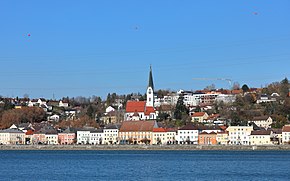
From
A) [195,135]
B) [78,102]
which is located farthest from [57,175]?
[78,102]

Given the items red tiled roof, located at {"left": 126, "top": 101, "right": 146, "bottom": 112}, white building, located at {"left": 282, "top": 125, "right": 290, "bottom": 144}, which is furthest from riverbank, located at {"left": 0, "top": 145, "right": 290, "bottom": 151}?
red tiled roof, located at {"left": 126, "top": 101, "right": 146, "bottom": 112}

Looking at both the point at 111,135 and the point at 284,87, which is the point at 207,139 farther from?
the point at 284,87

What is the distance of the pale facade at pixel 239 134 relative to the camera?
310 feet

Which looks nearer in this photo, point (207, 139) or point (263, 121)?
point (207, 139)

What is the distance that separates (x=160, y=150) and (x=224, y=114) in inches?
995

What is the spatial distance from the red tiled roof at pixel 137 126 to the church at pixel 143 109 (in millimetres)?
15652

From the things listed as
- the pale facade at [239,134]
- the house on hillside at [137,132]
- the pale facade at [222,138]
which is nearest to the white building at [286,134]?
the pale facade at [239,134]

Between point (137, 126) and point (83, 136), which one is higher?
point (137, 126)

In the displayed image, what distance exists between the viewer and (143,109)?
121 meters

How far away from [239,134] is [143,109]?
92.8ft

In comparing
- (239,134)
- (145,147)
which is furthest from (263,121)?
(145,147)

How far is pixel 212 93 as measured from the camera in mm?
147000

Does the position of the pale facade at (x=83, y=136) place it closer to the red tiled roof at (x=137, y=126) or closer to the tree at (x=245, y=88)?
the red tiled roof at (x=137, y=126)

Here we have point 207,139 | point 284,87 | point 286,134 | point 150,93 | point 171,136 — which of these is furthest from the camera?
point 284,87
